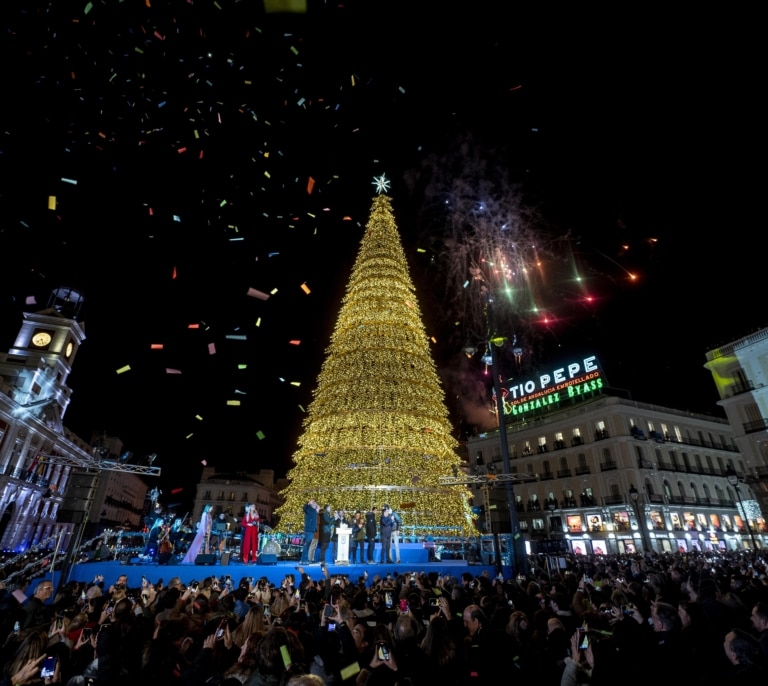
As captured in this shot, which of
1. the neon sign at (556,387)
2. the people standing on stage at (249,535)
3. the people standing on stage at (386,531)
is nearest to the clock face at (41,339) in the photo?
the people standing on stage at (249,535)

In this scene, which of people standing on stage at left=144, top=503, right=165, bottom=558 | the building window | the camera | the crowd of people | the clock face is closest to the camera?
the crowd of people

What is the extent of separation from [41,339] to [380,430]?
43.7m

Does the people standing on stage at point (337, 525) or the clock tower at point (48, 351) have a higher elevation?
the clock tower at point (48, 351)

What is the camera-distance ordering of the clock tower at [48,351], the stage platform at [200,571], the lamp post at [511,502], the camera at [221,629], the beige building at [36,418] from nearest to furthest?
the camera at [221,629]
the stage platform at [200,571]
the lamp post at [511,502]
the beige building at [36,418]
the clock tower at [48,351]

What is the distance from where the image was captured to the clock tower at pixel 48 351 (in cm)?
3950

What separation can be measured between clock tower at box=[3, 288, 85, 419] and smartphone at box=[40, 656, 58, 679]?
43.7m

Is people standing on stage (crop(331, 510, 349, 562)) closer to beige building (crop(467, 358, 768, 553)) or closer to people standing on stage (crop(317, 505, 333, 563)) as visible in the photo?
people standing on stage (crop(317, 505, 333, 563))

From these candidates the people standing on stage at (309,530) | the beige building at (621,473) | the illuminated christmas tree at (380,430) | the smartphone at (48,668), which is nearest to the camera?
the smartphone at (48,668)

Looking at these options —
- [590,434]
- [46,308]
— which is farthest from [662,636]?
[46,308]

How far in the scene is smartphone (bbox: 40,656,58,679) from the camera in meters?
3.38

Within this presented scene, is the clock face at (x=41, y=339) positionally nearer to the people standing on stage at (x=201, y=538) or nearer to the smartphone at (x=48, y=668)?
the people standing on stage at (x=201, y=538)

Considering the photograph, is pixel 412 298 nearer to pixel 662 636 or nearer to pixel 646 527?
pixel 662 636

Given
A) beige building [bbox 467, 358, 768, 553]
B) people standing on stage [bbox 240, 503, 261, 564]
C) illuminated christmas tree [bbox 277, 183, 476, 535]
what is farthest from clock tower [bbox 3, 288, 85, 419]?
beige building [bbox 467, 358, 768, 553]

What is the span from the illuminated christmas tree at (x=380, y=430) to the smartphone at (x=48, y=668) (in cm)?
1320
